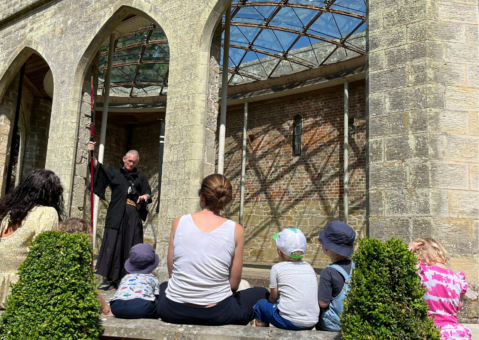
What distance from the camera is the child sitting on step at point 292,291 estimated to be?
273 cm

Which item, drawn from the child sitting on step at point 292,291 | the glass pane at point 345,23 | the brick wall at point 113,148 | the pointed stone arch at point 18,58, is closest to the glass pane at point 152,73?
the brick wall at point 113,148

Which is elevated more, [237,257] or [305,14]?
[305,14]

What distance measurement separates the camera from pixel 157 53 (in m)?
12.0

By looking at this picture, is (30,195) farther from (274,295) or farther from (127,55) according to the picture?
(127,55)

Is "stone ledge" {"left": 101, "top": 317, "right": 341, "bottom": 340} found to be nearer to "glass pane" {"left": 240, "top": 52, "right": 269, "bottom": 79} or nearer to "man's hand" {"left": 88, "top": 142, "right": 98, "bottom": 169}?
"man's hand" {"left": 88, "top": 142, "right": 98, "bottom": 169}

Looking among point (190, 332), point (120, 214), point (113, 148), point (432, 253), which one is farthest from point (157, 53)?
point (432, 253)

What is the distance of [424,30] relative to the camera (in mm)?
3846

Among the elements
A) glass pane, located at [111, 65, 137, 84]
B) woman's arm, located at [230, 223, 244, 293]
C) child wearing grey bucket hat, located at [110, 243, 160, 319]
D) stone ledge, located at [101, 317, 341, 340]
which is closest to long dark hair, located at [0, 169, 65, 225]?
child wearing grey bucket hat, located at [110, 243, 160, 319]

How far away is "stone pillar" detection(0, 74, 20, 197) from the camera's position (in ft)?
29.5

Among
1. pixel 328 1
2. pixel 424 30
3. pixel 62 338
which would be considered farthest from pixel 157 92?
pixel 62 338

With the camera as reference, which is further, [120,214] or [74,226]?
[120,214]

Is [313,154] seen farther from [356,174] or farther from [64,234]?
[64,234]

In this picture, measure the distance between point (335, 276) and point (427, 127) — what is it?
1691 millimetres

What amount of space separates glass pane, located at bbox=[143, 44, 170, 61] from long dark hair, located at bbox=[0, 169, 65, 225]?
9.06 metres
